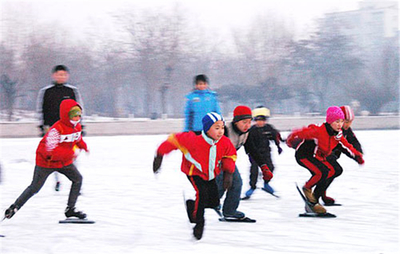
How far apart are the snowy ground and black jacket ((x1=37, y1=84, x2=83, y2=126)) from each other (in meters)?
1.04

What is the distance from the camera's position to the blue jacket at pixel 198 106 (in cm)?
675

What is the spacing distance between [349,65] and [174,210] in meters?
44.0

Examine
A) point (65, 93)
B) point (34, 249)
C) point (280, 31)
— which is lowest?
point (34, 249)

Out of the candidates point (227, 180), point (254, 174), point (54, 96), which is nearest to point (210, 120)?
point (227, 180)

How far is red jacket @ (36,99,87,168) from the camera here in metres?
4.92

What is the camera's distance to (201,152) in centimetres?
448

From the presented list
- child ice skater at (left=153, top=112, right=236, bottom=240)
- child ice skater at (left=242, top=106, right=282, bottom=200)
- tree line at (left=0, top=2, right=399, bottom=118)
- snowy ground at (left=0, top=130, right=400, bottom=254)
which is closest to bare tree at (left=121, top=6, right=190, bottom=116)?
tree line at (left=0, top=2, right=399, bottom=118)

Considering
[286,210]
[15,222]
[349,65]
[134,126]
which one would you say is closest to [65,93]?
[15,222]

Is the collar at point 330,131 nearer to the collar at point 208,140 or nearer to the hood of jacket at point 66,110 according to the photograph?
the collar at point 208,140

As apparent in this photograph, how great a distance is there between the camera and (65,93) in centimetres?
679

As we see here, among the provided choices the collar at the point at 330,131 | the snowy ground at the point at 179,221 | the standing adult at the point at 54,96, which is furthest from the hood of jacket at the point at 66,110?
the collar at the point at 330,131

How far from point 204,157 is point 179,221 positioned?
3.39 feet

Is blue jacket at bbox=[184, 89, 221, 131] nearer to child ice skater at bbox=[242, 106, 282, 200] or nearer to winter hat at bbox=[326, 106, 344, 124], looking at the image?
child ice skater at bbox=[242, 106, 282, 200]

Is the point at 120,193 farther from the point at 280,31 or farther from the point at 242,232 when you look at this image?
the point at 280,31
